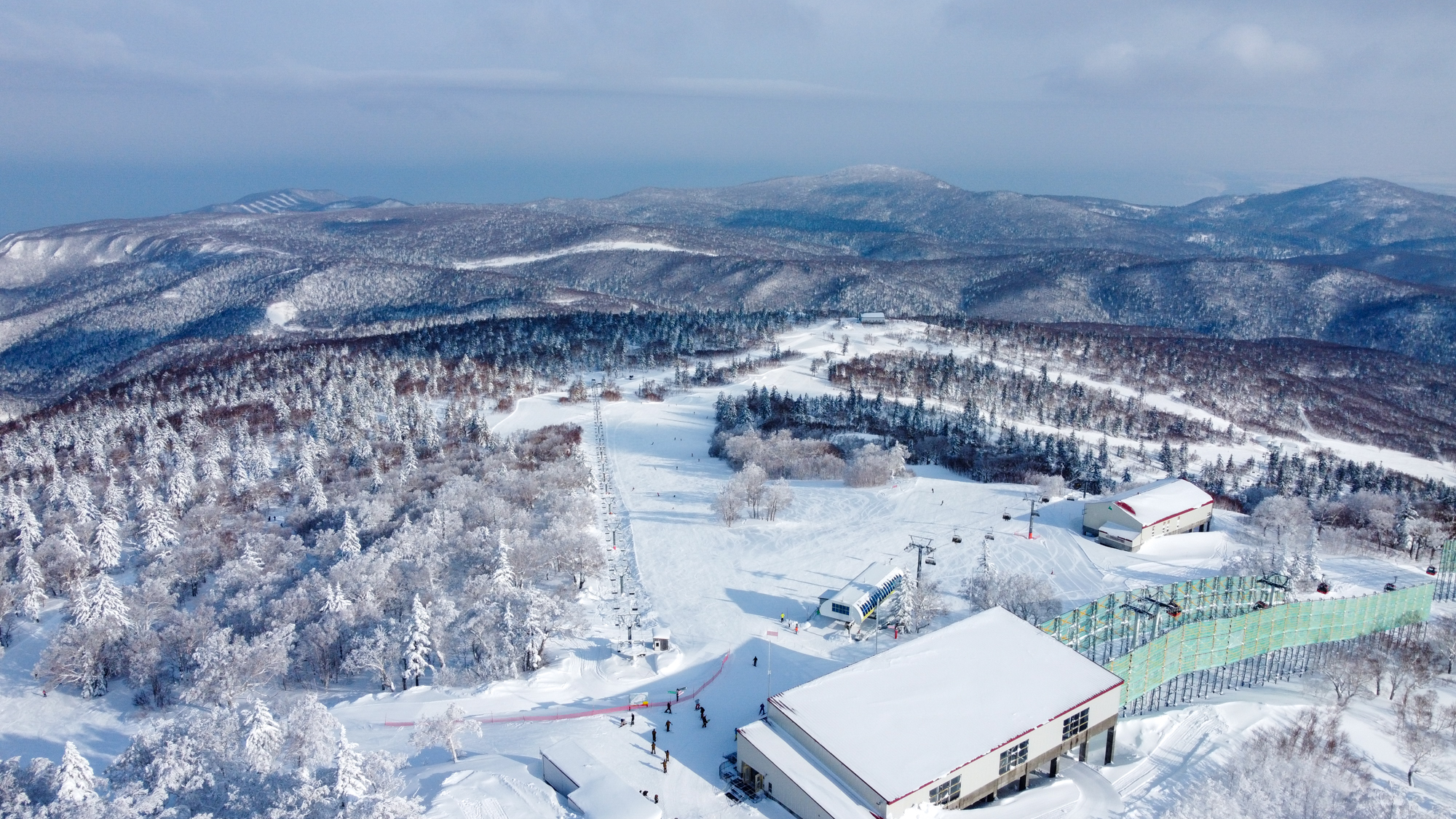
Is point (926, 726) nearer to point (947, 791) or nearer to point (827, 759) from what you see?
point (947, 791)

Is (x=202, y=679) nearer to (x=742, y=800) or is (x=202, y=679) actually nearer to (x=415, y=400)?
(x=742, y=800)

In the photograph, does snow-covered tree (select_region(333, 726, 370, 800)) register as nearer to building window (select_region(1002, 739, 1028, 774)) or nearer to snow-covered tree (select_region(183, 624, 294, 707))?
snow-covered tree (select_region(183, 624, 294, 707))

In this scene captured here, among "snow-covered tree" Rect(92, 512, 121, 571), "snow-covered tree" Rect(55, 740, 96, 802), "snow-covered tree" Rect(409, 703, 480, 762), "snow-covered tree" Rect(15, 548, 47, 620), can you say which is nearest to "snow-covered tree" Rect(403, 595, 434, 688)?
"snow-covered tree" Rect(409, 703, 480, 762)

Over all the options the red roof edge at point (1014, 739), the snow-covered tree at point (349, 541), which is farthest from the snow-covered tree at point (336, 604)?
the red roof edge at point (1014, 739)

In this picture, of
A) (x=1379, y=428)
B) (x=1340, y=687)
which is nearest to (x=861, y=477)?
(x=1340, y=687)

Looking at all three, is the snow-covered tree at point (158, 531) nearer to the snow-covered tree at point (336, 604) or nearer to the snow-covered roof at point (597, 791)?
the snow-covered tree at point (336, 604)

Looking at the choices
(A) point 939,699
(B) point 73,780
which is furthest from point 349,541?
(A) point 939,699
